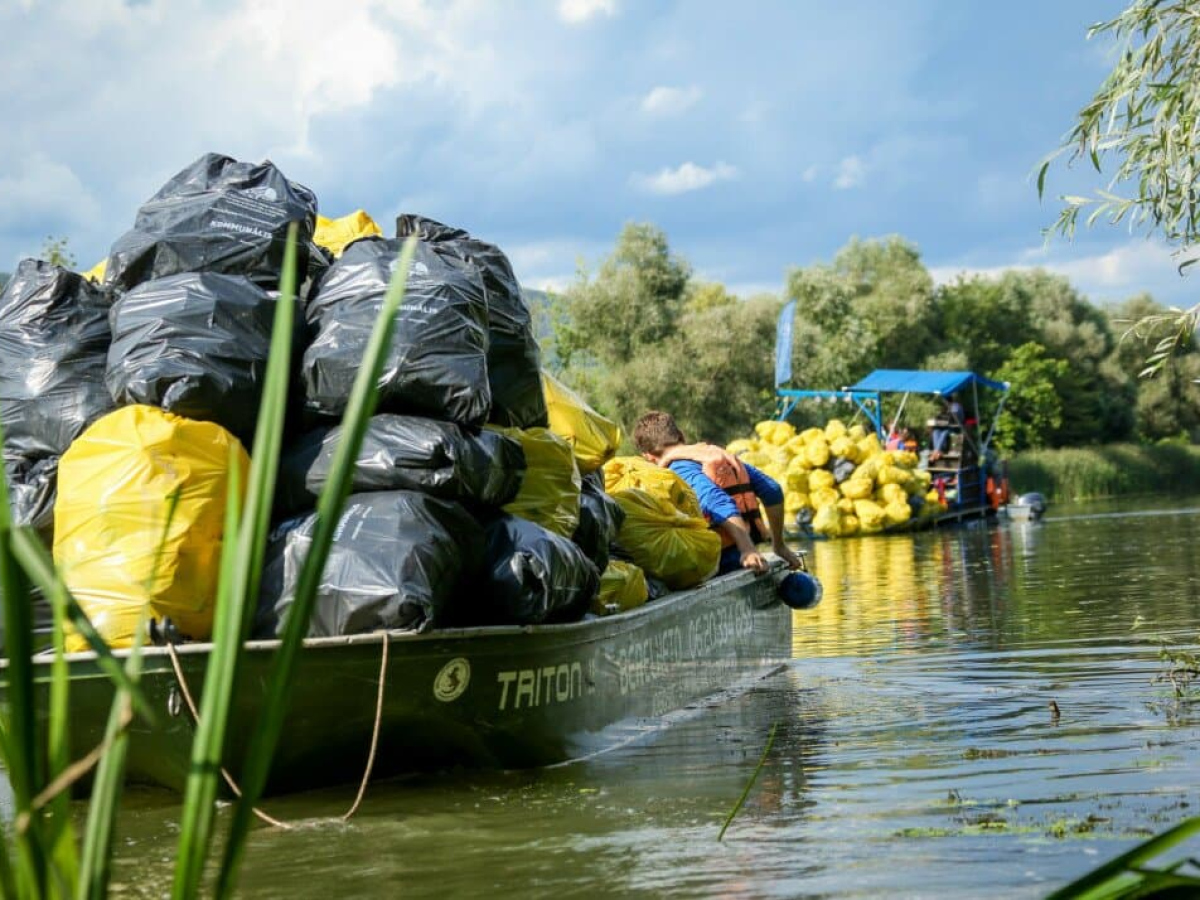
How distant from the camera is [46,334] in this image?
5797 millimetres

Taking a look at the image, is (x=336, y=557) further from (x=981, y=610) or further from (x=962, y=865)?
(x=981, y=610)

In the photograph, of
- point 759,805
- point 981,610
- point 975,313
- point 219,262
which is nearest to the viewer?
point 759,805

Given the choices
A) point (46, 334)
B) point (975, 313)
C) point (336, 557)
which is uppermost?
point (975, 313)

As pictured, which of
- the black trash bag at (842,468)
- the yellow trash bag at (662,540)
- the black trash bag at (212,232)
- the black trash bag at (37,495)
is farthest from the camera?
the black trash bag at (842,468)

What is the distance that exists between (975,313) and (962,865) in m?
56.2

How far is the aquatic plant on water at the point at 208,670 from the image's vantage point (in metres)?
1.23

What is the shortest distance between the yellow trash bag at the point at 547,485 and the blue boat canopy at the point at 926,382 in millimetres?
24945

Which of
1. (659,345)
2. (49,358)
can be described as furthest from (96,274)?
(659,345)

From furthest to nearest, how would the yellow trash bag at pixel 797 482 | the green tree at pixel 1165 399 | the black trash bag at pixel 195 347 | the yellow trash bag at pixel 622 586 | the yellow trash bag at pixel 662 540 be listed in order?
the green tree at pixel 1165 399
the yellow trash bag at pixel 797 482
the yellow trash bag at pixel 662 540
the yellow trash bag at pixel 622 586
the black trash bag at pixel 195 347

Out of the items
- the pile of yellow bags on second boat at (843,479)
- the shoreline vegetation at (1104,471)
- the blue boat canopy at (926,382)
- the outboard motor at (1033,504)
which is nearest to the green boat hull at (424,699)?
the pile of yellow bags on second boat at (843,479)

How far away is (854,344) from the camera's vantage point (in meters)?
49.7

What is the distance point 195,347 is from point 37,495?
2.65 ft

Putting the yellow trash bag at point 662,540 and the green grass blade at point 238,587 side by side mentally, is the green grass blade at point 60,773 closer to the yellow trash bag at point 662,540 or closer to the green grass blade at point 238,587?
the green grass blade at point 238,587

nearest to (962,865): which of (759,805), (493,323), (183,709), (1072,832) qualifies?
(1072,832)
